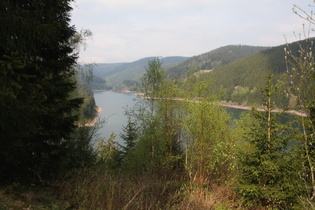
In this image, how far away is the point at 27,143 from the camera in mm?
5824

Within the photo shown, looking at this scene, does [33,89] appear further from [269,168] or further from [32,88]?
[269,168]

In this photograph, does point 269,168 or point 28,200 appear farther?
point 269,168

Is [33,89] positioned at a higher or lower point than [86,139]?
higher

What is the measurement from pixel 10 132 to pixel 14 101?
46.6 inches

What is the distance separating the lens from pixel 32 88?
16.1 ft

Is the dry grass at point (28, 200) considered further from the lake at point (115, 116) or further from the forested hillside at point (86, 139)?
the lake at point (115, 116)

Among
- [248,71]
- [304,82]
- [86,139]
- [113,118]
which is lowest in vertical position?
[113,118]

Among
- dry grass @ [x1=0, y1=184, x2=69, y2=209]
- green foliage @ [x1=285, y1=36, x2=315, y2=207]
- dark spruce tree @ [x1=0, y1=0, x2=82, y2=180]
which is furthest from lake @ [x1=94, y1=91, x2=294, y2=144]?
green foliage @ [x1=285, y1=36, x2=315, y2=207]

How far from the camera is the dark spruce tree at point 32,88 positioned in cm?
417

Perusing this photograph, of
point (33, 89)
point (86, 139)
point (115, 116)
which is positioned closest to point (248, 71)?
point (115, 116)

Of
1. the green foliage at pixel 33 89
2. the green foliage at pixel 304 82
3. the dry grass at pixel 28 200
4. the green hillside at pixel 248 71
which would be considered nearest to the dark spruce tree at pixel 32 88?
the green foliage at pixel 33 89

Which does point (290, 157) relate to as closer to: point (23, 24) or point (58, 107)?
point (58, 107)

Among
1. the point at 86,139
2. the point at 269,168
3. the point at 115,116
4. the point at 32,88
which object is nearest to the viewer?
the point at 32,88

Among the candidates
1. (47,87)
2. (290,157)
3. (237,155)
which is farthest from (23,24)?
(290,157)
